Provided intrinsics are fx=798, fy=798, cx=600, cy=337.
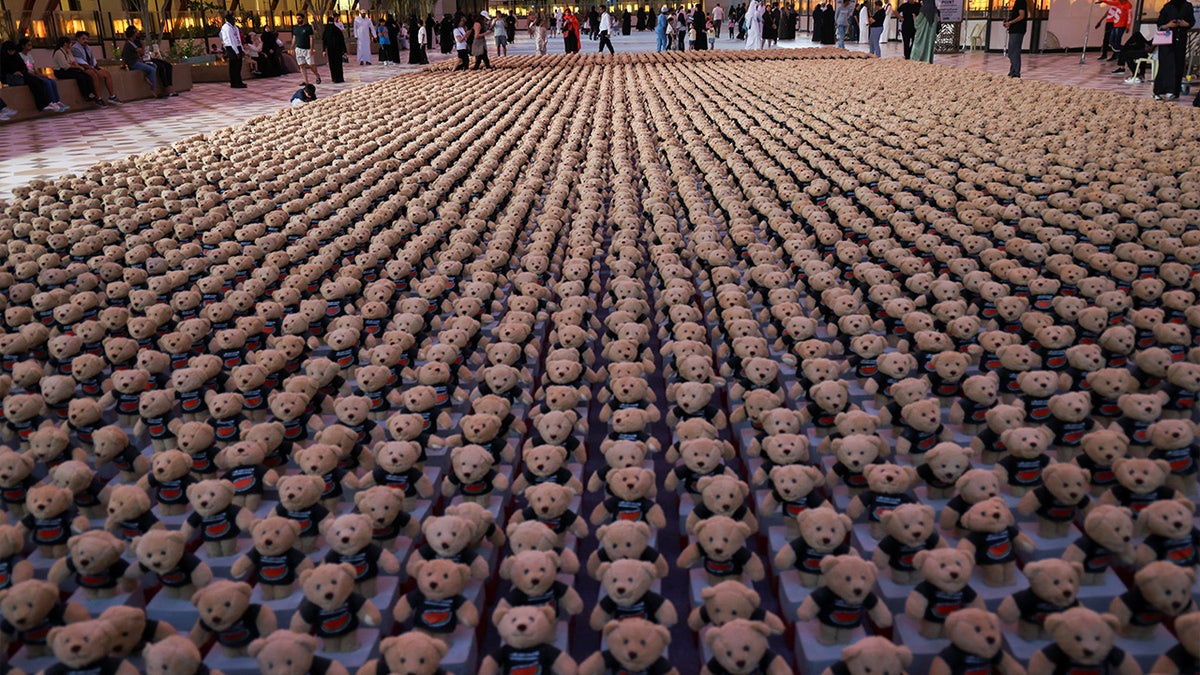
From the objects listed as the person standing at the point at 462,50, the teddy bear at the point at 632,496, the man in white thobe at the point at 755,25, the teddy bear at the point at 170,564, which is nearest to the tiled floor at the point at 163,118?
the person standing at the point at 462,50

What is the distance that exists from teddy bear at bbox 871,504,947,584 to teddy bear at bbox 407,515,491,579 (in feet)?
4.08

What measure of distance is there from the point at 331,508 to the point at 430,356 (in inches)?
35.5

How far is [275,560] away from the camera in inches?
96.5

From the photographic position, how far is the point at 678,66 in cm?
1989

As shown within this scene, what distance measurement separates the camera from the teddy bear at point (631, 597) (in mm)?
2197

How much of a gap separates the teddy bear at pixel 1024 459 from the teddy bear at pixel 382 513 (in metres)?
2.07

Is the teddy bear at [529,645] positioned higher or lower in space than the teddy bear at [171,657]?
lower

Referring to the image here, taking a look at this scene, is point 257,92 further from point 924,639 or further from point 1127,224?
point 924,639

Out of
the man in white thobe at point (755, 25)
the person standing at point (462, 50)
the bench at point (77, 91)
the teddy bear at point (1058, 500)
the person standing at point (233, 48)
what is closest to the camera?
the teddy bear at point (1058, 500)

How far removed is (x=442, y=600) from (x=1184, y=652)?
6.35 feet

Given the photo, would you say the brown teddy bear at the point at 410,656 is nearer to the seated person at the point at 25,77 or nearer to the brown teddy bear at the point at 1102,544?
the brown teddy bear at the point at 1102,544

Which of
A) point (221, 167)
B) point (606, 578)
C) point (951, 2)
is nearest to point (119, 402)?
point (606, 578)

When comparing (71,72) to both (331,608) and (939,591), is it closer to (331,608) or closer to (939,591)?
(331,608)

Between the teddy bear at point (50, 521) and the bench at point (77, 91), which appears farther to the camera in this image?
the bench at point (77, 91)
